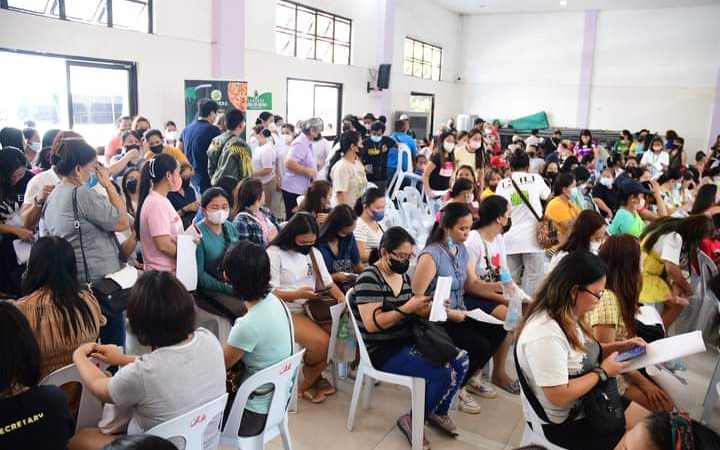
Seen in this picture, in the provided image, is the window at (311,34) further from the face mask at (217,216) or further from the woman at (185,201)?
the face mask at (217,216)

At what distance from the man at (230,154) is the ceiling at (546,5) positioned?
471 inches

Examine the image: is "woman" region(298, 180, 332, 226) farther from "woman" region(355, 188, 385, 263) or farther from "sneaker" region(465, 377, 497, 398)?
"sneaker" region(465, 377, 497, 398)

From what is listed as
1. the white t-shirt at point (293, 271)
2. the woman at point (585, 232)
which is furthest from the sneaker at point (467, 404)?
the white t-shirt at point (293, 271)

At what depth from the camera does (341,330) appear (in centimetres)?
314

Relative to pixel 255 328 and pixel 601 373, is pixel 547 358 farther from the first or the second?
pixel 255 328

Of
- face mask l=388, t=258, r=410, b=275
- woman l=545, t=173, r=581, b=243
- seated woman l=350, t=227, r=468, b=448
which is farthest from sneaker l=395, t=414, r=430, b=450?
woman l=545, t=173, r=581, b=243

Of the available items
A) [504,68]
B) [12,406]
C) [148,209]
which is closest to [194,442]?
[12,406]

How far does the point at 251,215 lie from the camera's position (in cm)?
351

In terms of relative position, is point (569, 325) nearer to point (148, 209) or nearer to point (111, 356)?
point (111, 356)

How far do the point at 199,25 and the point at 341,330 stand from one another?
6.71m

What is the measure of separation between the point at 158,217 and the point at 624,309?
2.46m

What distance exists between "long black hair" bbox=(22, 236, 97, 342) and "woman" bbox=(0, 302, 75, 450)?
0.41 meters

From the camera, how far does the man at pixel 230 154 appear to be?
4.71 metres

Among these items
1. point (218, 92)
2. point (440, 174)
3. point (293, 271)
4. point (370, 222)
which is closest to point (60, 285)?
point (293, 271)
